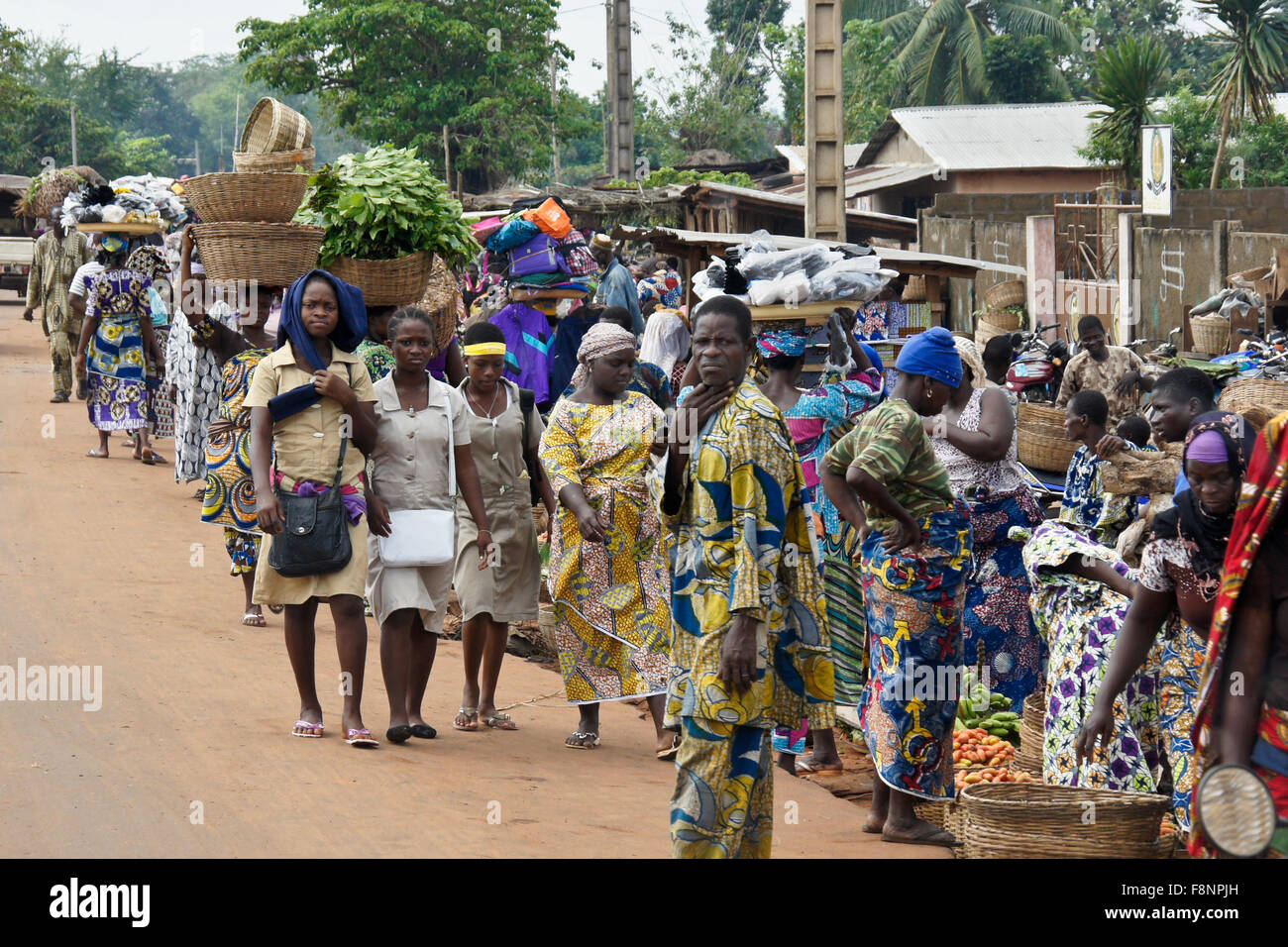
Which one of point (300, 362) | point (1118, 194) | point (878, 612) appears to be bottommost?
point (878, 612)

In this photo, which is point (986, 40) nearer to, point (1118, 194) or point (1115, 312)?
point (1118, 194)

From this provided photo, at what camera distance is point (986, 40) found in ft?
142

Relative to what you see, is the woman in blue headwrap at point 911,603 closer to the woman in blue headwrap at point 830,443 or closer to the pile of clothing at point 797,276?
the woman in blue headwrap at point 830,443

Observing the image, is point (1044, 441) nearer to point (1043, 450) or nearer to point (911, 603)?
point (1043, 450)

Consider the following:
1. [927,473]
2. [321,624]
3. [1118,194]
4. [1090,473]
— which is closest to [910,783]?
[927,473]

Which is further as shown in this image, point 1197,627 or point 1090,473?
point 1090,473

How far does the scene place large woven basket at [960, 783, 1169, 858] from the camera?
5.00 meters

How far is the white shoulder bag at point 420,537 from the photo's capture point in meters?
6.47

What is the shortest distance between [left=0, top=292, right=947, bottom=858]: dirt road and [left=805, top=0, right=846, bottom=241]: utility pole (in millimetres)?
7055

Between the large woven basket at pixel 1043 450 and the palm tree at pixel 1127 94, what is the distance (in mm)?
14863

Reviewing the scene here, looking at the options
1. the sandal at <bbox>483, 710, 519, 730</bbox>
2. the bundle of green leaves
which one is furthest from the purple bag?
the sandal at <bbox>483, 710, 519, 730</bbox>

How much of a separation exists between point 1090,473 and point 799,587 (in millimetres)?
3070

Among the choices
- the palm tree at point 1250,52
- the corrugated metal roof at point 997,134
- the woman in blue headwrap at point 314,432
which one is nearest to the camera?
the woman in blue headwrap at point 314,432

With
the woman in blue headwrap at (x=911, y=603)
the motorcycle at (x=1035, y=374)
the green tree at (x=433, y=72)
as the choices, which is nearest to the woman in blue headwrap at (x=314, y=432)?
the woman in blue headwrap at (x=911, y=603)
